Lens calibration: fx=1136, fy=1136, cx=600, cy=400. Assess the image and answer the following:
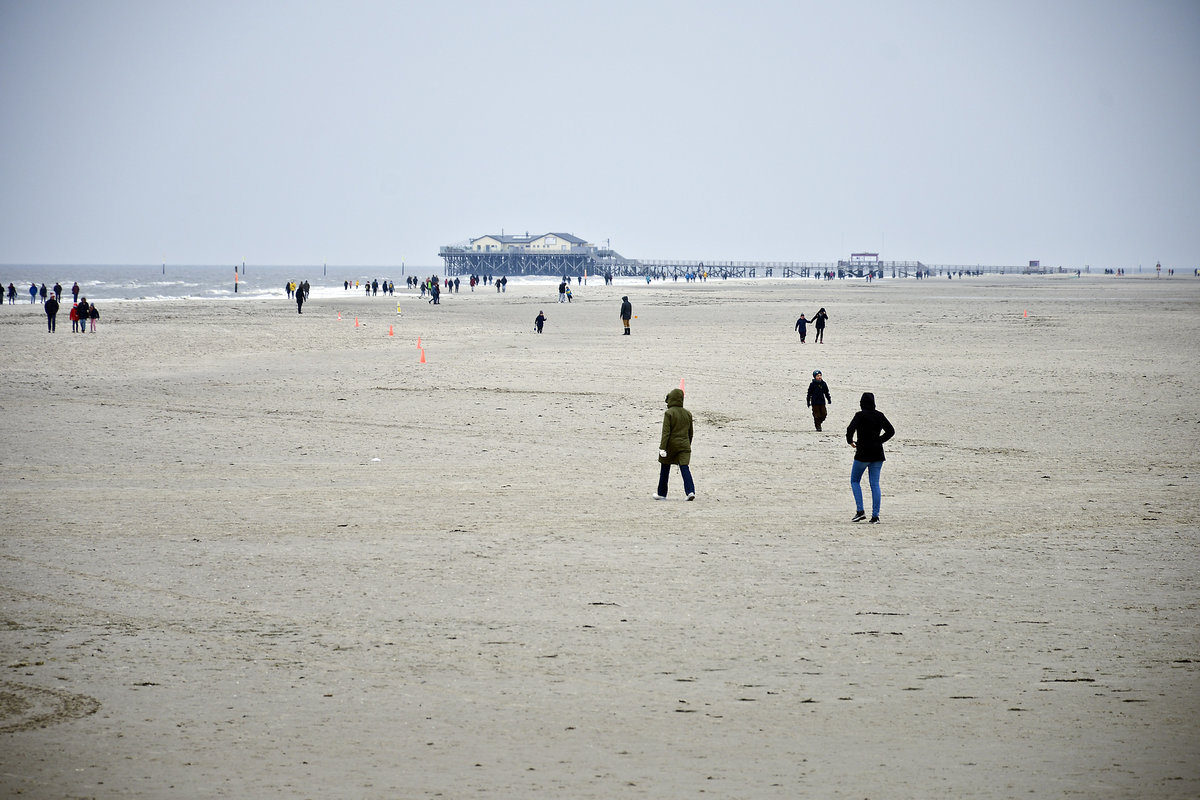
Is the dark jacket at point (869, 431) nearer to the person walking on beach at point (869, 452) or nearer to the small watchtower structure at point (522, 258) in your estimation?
the person walking on beach at point (869, 452)

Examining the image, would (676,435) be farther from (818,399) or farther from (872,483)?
(818,399)

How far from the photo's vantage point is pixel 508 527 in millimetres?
12430

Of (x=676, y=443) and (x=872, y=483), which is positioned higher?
(x=676, y=443)

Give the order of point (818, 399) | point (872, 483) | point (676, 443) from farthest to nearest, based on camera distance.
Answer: point (818, 399), point (676, 443), point (872, 483)

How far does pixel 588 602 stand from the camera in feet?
31.6

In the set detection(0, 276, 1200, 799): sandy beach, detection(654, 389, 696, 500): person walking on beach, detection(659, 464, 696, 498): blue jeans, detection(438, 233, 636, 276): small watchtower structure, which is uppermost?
detection(438, 233, 636, 276): small watchtower structure

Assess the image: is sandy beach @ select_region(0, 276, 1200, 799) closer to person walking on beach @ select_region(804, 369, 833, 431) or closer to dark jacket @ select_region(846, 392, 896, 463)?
person walking on beach @ select_region(804, 369, 833, 431)

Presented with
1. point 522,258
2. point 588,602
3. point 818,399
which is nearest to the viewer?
point 588,602

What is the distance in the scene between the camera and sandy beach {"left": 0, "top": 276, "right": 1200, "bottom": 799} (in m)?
6.59

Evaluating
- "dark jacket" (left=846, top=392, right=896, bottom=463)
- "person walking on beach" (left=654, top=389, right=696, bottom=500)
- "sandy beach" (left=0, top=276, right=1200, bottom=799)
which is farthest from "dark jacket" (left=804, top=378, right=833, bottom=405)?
"dark jacket" (left=846, top=392, right=896, bottom=463)

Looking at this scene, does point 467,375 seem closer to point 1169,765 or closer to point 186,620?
point 186,620

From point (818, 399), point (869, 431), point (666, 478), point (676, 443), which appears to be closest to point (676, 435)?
point (676, 443)

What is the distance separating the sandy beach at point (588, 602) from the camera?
259 inches

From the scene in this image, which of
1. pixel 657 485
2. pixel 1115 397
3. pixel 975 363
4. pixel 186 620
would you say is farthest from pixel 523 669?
pixel 975 363
